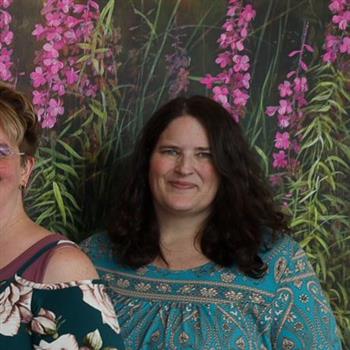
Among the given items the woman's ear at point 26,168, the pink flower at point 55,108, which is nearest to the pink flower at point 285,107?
the pink flower at point 55,108

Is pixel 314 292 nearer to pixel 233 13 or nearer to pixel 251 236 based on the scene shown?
pixel 251 236

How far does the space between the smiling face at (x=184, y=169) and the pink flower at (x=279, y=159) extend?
28cm

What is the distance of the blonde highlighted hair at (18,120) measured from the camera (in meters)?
1.47

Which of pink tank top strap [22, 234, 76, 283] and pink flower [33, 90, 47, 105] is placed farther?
pink flower [33, 90, 47, 105]

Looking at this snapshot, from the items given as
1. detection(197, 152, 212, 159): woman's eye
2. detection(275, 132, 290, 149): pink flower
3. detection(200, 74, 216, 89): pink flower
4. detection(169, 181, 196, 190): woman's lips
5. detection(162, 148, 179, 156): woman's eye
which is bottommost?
detection(169, 181, 196, 190): woman's lips

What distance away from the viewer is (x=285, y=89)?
84.3 inches

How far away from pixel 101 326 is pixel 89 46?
835 millimetres

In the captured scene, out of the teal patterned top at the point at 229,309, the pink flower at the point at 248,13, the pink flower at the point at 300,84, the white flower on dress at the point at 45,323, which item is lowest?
the teal patterned top at the point at 229,309

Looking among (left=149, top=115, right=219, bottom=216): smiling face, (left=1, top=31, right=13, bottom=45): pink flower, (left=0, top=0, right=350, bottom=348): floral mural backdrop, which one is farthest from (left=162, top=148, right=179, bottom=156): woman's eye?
(left=1, top=31, right=13, bottom=45): pink flower

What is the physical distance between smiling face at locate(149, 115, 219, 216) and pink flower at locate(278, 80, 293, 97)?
319mm

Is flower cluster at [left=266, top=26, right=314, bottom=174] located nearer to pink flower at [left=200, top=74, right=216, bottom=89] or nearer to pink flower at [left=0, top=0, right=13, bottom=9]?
pink flower at [left=200, top=74, right=216, bottom=89]

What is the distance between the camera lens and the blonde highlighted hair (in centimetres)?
147

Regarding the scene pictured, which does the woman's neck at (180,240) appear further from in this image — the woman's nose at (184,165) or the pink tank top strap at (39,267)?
the pink tank top strap at (39,267)

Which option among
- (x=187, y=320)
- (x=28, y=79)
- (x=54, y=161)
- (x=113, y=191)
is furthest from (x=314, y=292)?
(x=28, y=79)
